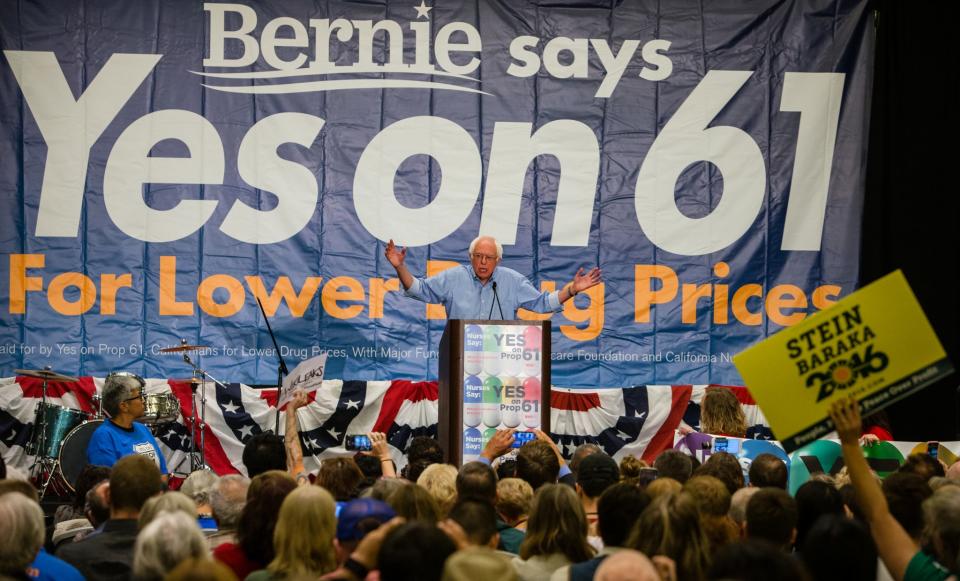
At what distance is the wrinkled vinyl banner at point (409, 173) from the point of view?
9617 millimetres

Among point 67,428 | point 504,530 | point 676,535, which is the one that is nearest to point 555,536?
point 676,535

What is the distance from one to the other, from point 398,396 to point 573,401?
4.55 ft

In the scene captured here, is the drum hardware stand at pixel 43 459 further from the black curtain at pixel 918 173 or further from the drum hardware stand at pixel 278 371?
the black curtain at pixel 918 173

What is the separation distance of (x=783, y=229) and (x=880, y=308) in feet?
20.9

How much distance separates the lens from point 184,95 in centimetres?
977

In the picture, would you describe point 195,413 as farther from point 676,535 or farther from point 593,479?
point 676,535

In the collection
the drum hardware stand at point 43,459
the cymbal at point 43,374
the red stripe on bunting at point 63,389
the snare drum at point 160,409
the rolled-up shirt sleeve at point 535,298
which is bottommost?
the drum hardware stand at point 43,459

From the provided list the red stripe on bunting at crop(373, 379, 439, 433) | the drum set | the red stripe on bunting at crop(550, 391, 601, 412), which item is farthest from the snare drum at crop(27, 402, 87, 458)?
the red stripe on bunting at crop(550, 391, 601, 412)

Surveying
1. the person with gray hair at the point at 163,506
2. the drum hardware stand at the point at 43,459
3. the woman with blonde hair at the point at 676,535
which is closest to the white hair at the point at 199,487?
the person with gray hair at the point at 163,506

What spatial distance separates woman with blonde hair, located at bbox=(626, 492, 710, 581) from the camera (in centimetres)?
328

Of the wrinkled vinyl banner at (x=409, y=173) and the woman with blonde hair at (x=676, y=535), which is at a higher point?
the wrinkled vinyl banner at (x=409, y=173)

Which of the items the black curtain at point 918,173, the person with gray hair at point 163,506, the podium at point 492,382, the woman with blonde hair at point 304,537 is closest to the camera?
the woman with blonde hair at point 304,537

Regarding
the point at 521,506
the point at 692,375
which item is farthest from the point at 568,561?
the point at 692,375

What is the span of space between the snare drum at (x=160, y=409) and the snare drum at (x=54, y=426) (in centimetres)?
51
